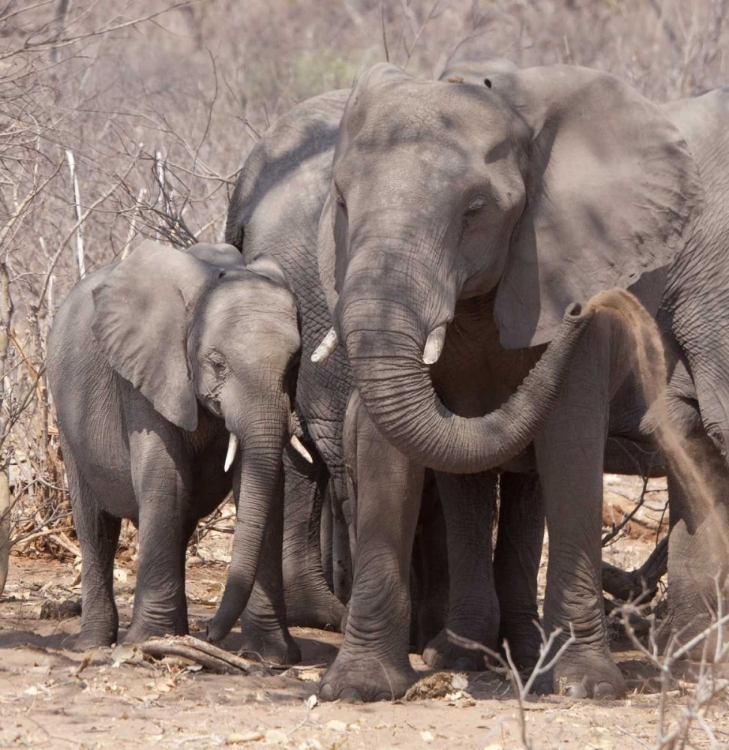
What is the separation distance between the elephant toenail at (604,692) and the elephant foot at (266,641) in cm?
136

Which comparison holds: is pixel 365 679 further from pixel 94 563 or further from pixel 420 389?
pixel 94 563

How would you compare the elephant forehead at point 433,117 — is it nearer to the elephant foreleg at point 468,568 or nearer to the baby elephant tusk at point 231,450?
the baby elephant tusk at point 231,450

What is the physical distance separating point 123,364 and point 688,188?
229cm

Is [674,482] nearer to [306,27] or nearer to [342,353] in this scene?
[342,353]

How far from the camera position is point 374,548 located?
17.2ft

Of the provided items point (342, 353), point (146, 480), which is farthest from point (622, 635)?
point (146, 480)

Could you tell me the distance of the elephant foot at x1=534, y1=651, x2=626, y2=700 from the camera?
16.9 ft

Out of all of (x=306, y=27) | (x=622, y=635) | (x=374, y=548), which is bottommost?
(x=622, y=635)

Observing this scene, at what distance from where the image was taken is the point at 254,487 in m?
5.62

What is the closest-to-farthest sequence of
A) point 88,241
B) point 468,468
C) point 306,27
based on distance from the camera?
1. point 468,468
2. point 88,241
3. point 306,27

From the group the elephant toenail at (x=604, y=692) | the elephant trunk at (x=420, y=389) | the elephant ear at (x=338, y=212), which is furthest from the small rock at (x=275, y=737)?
the elephant ear at (x=338, y=212)

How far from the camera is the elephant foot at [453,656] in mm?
5797

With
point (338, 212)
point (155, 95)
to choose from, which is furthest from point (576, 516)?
point (155, 95)

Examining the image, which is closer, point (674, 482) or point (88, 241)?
point (674, 482)
